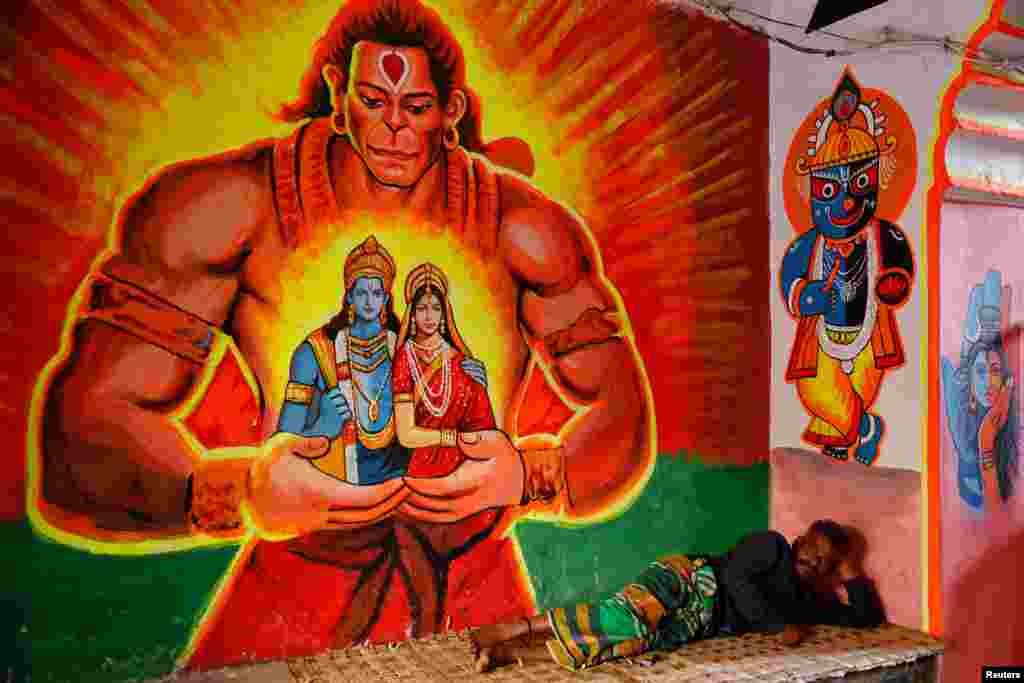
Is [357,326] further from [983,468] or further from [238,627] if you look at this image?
[983,468]

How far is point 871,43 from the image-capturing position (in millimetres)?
3672

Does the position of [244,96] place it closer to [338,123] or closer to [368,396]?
[338,123]

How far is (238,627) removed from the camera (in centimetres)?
305

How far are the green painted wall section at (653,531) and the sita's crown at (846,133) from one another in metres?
1.50

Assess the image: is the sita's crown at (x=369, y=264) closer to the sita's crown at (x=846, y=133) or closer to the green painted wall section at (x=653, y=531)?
the green painted wall section at (x=653, y=531)

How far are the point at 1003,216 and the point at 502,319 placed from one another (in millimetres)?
2211

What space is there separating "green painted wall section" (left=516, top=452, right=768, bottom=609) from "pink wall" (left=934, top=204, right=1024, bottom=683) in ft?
2.97

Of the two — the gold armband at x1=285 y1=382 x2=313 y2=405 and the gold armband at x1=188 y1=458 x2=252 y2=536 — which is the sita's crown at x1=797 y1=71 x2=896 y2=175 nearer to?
the gold armband at x1=285 y1=382 x2=313 y2=405

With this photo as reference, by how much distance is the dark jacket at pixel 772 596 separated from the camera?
3.42 m

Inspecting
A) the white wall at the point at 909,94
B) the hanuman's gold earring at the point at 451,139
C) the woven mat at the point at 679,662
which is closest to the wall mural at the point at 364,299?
the hanuman's gold earring at the point at 451,139

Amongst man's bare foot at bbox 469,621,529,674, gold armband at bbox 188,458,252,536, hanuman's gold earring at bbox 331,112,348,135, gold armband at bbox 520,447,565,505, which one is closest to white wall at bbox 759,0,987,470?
gold armband at bbox 520,447,565,505

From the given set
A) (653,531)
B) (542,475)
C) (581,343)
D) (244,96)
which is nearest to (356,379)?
(542,475)

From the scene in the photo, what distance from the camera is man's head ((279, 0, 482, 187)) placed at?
10.6ft

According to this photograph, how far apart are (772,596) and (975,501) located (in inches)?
36.5
